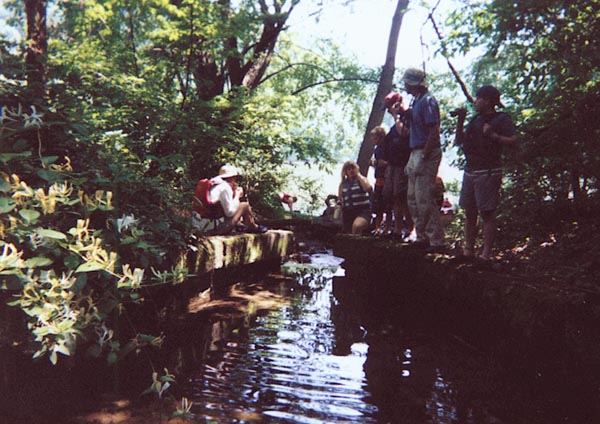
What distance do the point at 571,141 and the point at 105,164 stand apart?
5.52 meters

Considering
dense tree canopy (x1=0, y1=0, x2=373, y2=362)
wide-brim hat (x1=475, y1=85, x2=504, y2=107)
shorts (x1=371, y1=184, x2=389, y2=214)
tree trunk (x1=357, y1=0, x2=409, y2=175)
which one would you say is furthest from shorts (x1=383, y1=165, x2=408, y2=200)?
tree trunk (x1=357, y1=0, x2=409, y2=175)

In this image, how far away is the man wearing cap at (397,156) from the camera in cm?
595

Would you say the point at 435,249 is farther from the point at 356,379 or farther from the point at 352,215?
the point at 352,215

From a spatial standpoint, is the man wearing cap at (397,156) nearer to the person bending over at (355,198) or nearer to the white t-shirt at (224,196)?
the person bending over at (355,198)

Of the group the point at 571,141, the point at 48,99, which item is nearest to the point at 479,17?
the point at 571,141

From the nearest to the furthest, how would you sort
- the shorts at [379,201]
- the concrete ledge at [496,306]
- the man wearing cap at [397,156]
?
Answer: the concrete ledge at [496,306] < the man wearing cap at [397,156] < the shorts at [379,201]

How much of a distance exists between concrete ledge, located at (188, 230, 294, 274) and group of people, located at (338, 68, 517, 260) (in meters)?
2.06

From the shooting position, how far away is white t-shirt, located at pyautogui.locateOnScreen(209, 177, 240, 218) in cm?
661

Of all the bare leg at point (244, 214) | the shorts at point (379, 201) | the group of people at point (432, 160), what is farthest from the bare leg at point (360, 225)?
the bare leg at point (244, 214)

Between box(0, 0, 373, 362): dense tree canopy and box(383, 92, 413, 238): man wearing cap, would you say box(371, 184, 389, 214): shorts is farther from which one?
box(0, 0, 373, 362): dense tree canopy

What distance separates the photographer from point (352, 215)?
825 centimetres

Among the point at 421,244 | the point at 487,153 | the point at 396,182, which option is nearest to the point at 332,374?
the point at 421,244

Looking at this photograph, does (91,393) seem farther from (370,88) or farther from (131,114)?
(370,88)

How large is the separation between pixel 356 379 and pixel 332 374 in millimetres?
192
